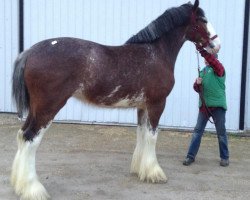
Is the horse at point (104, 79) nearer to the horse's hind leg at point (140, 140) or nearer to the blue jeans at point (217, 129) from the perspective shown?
the horse's hind leg at point (140, 140)

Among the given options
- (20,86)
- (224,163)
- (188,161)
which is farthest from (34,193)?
(224,163)

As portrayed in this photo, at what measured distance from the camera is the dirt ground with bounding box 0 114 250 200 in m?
4.82

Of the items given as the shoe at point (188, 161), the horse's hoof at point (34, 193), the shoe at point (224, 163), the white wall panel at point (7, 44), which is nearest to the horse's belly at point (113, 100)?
the horse's hoof at point (34, 193)

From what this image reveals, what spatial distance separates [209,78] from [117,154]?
5.91 ft

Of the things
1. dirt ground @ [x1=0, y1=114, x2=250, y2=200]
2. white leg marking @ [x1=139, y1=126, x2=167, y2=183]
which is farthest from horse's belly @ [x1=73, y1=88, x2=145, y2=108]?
dirt ground @ [x1=0, y1=114, x2=250, y2=200]

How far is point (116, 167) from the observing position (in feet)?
19.0

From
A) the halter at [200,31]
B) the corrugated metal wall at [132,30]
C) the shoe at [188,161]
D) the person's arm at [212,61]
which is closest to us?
the halter at [200,31]

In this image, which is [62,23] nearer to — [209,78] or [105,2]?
[105,2]

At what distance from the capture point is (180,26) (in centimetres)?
537

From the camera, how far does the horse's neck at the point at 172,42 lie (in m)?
5.30

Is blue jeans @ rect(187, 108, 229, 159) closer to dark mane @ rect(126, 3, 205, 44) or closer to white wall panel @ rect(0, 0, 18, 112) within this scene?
dark mane @ rect(126, 3, 205, 44)

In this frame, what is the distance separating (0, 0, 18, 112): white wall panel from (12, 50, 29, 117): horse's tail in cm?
444

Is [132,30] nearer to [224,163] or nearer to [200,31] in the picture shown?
[200,31]

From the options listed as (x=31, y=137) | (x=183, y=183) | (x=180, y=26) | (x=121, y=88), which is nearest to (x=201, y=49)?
(x=180, y=26)
